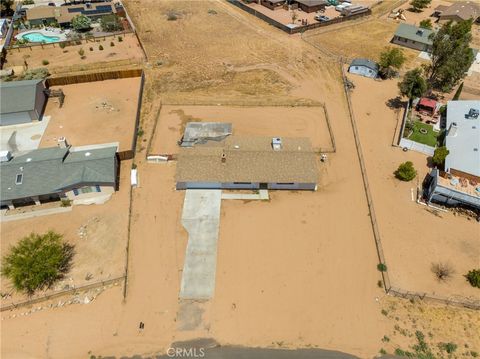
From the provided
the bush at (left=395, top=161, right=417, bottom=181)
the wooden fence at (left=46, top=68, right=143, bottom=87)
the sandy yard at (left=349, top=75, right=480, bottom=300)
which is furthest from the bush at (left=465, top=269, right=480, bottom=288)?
the wooden fence at (left=46, top=68, right=143, bottom=87)

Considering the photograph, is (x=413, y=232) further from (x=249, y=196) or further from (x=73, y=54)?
(x=73, y=54)

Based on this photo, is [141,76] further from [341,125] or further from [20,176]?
[341,125]

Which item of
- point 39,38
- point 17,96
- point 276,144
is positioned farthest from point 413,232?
point 39,38

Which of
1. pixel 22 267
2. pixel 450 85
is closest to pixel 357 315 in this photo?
pixel 22 267

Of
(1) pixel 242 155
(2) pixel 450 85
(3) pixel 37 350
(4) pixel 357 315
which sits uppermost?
(2) pixel 450 85

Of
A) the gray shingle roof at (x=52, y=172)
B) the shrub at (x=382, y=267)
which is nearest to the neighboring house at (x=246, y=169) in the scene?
the gray shingle roof at (x=52, y=172)

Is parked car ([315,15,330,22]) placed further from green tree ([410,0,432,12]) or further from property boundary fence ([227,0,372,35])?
green tree ([410,0,432,12])
